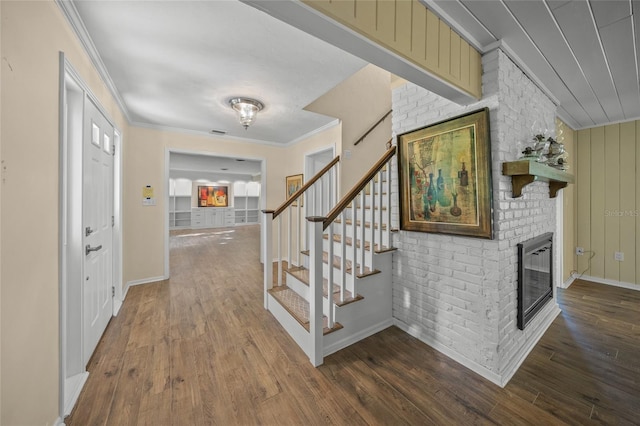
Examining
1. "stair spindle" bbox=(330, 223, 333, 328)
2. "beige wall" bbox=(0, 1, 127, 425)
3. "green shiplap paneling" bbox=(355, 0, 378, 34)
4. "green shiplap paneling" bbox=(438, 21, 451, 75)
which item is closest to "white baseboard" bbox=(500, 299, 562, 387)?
"stair spindle" bbox=(330, 223, 333, 328)

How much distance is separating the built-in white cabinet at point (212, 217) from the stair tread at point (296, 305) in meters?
9.26

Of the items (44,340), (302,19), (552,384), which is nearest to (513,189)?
(552,384)

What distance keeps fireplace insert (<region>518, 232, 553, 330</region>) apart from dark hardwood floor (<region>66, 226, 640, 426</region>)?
36 cm

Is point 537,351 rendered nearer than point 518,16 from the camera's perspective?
No

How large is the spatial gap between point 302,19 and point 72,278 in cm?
A: 225

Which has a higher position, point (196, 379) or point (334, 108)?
point (334, 108)

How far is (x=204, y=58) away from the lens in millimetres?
2057

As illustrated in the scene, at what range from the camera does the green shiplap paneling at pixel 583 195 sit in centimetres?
382

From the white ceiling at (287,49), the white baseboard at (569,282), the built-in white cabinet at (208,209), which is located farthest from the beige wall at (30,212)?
the built-in white cabinet at (208,209)

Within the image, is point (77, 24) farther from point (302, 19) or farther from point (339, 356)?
point (339, 356)

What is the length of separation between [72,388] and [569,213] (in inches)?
239

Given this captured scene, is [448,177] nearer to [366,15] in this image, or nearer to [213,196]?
[366,15]

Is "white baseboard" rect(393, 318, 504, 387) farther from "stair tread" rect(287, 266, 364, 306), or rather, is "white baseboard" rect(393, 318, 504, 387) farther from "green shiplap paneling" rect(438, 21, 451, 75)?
"green shiplap paneling" rect(438, 21, 451, 75)

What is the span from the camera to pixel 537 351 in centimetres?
213
